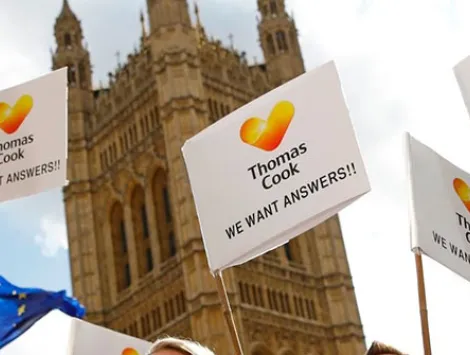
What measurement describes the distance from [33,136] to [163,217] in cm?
2980

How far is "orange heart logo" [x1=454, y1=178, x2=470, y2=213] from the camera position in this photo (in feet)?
21.2

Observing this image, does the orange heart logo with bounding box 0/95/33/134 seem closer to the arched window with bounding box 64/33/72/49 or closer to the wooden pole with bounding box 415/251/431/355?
the wooden pole with bounding box 415/251/431/355

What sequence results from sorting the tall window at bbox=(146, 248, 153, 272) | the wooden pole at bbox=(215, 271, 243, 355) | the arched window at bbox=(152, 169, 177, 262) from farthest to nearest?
the tall window at bbox=(146, 248, 153, 272) → the arched window at bbox=(152, 169, 177, 262) → the wooden pole at bbox=(215, 271, 243, 355)

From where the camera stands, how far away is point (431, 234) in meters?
5.98

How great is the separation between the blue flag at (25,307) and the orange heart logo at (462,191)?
2.66 meters

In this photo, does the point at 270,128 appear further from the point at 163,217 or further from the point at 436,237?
the point at 163,217

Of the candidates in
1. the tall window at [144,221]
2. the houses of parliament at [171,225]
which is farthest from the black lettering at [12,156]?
the tall window at [144,221]

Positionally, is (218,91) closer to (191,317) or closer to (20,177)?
(191,317)

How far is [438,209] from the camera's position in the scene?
6.17 metres

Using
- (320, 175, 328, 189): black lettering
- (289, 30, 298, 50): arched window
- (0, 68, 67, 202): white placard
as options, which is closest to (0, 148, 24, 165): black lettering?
(0, 68, 67, 202): white placard

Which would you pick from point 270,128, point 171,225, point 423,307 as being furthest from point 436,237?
point 171,225

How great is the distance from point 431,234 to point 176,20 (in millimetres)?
31893

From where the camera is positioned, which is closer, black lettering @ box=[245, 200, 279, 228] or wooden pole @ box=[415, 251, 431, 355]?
wooden pole @ box=[415, 251, 431, 355]

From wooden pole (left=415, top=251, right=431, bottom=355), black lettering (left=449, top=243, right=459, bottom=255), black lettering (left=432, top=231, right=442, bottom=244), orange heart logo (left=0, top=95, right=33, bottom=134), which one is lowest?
wooden pole (left=415, top=251, right=431, bottom=355)
